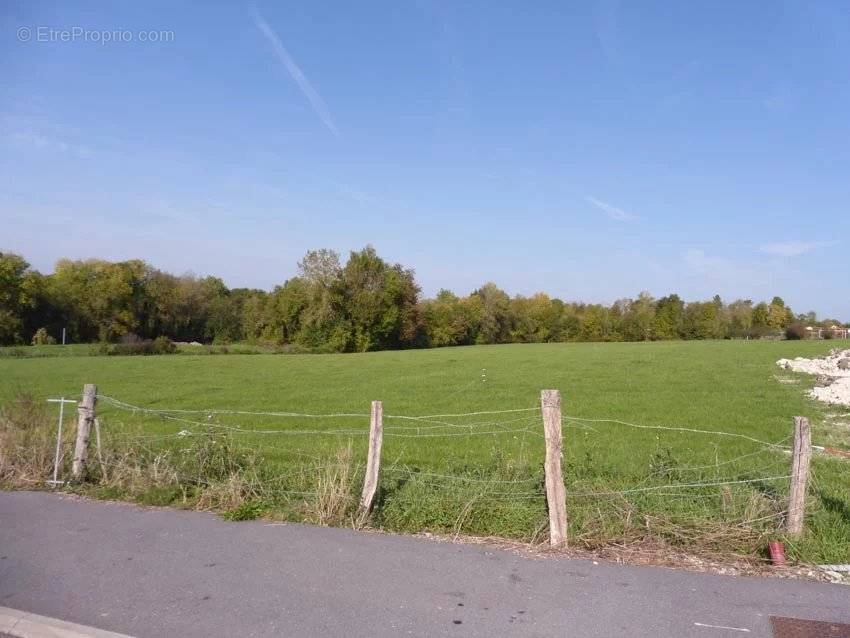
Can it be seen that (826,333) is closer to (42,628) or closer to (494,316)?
(494,316)

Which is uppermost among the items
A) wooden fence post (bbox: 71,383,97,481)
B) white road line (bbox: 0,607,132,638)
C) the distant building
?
the distant building

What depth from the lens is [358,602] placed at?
18.5ft

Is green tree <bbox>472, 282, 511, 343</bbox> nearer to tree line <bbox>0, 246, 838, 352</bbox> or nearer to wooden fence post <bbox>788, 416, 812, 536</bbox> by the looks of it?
tree line <bbox>0, 246, 838, 352</bbox>

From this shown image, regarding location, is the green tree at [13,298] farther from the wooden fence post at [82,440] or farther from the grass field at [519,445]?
the wooden fence post at [82,440]

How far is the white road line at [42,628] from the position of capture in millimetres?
5047

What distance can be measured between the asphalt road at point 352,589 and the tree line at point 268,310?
7783 centimetres

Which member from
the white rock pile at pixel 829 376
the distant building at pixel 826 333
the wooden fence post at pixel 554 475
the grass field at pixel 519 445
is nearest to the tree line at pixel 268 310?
the distant building at pixel 826 333

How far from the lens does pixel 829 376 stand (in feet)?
114

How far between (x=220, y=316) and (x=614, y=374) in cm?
8255

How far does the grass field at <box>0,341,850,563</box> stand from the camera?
7426 mm

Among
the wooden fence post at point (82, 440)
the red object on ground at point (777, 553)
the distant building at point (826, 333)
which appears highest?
the distant building at point (826, 333)

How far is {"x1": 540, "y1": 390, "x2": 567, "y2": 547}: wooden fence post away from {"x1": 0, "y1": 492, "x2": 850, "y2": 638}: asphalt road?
42 centimetres

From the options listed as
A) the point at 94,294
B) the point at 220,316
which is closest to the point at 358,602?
the point at 94,294

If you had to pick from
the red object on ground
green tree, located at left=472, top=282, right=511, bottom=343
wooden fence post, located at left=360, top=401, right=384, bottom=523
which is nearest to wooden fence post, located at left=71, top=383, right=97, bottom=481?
wooden fence post, located at left=360, top=401, right=384, bottom=523
